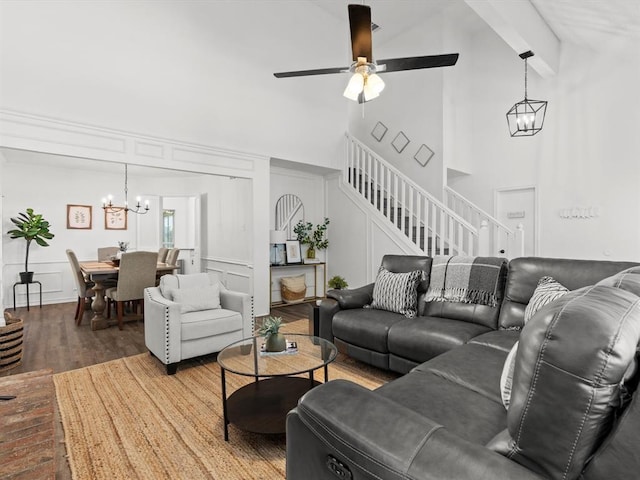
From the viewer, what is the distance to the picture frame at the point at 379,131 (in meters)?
6.84

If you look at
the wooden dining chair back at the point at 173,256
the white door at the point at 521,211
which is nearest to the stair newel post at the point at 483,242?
the white door at the point at 521,211

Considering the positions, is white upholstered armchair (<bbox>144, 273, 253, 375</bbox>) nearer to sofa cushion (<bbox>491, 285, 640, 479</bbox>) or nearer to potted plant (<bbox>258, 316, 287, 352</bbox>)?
potted plant (<bbox>258, 316, 287, 352</bbox>)

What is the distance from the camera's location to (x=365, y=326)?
2.96 metres

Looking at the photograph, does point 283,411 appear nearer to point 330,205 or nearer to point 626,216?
point 330,205

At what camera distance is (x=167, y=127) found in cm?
436

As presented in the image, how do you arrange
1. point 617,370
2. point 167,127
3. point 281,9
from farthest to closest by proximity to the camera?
1. point 281,9
2. point 167,127
3. point 617,370

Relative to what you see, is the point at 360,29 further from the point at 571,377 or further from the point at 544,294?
the point at 571,377

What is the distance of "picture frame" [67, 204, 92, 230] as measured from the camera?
6.46 metres

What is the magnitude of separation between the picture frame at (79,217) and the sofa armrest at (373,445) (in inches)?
272

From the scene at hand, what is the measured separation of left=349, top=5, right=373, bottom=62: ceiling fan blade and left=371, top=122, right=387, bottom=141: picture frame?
4.42m

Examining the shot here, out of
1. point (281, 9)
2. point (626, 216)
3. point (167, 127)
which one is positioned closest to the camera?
point (167, 127)

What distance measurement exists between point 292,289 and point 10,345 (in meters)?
3.66

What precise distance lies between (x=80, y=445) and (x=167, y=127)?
3491mm

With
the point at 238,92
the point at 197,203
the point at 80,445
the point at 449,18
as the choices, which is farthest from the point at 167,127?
the point at 449,18
